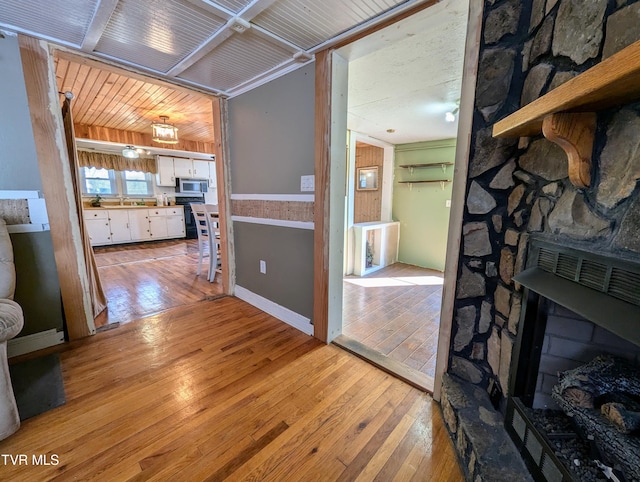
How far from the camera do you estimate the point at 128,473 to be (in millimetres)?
1070

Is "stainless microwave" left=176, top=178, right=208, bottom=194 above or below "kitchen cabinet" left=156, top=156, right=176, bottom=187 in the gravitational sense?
below

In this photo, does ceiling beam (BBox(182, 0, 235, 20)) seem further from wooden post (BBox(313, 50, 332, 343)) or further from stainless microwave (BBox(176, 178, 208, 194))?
stainless microwave (BBox(176, 178, 208, 194))

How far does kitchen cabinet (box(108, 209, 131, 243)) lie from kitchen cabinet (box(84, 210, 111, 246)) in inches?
Result: 2.7

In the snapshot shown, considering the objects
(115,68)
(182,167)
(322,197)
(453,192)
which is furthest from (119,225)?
(453,192)

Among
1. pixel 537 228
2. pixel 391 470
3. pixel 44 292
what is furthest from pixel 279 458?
pixel 44 292

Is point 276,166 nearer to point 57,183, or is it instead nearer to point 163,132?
point 57,183

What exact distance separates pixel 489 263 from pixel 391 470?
100 cm

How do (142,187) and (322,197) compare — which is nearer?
(322,197)

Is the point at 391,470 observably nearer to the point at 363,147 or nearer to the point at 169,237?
the point at 363,147

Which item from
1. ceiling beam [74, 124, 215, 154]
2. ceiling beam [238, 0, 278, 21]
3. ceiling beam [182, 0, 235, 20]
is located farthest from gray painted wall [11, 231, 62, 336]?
ceiling beam [74, 124, 215, 154]

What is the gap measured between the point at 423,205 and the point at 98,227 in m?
6.60

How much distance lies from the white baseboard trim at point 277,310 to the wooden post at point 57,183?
1263 millimetres

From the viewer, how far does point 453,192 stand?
1.29m

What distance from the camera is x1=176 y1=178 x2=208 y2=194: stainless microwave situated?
21.9 ft
